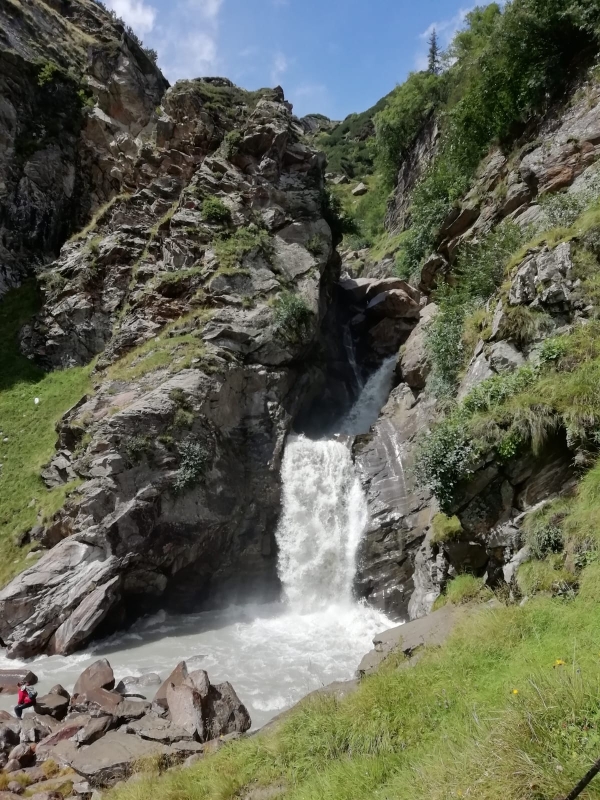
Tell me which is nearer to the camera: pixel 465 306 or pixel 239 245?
pixel 465 306

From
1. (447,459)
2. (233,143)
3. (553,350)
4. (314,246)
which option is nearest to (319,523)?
(447,459)

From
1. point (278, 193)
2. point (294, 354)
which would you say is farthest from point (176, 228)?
point (294, 354)

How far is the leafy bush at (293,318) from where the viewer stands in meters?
22.4

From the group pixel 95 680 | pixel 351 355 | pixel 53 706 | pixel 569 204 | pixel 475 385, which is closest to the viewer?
pixel 53 706

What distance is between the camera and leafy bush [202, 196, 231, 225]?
26016 millimetres

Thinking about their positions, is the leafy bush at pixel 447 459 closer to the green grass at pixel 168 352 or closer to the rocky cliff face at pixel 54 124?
the green grass at pixel 168 352

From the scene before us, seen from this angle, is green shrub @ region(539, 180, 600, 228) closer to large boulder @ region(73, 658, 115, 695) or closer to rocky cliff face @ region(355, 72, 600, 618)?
rocky cliff face @ region(355, 72, 600, 618)

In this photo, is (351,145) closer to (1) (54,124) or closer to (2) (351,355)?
(1) (54,124)

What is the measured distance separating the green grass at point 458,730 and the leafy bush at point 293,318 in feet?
54.0

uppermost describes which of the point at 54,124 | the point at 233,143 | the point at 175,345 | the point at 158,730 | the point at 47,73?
the point at 47,73

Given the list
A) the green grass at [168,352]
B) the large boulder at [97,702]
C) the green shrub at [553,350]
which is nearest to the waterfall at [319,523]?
the green grass at [168,352]

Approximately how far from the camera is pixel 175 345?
21516 millimetres

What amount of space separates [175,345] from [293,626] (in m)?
12.9

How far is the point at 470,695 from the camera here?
5531 millimetres
